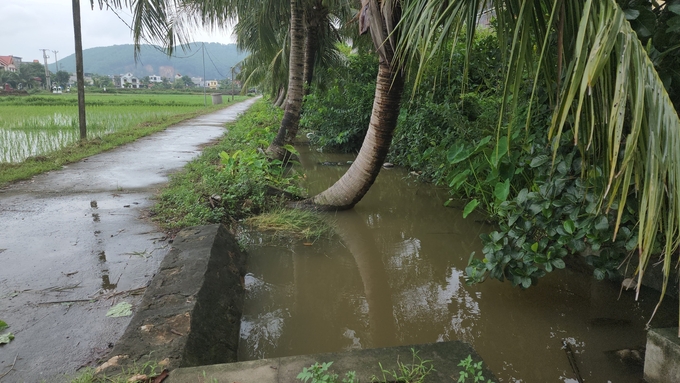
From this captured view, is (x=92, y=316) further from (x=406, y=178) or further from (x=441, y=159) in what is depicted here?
(x=406, y=178)

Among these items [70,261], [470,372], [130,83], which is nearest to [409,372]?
[470,372]

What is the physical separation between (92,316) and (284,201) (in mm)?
2916

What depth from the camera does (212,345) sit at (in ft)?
8.12

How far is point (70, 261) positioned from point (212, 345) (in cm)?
191

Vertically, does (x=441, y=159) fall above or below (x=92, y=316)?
above

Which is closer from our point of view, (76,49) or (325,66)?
(76,49)

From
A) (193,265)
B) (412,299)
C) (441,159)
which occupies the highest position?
(441,159)

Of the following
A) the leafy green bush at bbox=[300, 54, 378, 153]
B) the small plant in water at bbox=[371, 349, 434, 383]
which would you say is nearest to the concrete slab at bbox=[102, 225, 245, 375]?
the small plant in water at bbox=[371, 349, 434, 383]

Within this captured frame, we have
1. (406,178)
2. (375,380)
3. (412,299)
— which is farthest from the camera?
(406,178)

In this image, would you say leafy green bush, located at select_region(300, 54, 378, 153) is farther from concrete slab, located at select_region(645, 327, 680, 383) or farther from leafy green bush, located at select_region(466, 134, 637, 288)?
concrete slab, located at select_region(645, 327, 680, 383)

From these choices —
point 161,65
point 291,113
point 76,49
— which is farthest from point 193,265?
point 161,65

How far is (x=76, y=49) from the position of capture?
A: 9.44 metres

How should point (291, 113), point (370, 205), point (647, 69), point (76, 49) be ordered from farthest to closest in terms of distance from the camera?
1. point (76, 49)
2. point (291, 113)
3. point (370, 205)
4. point (647, 69)

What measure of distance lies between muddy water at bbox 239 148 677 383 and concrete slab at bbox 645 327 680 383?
0.17 meters
